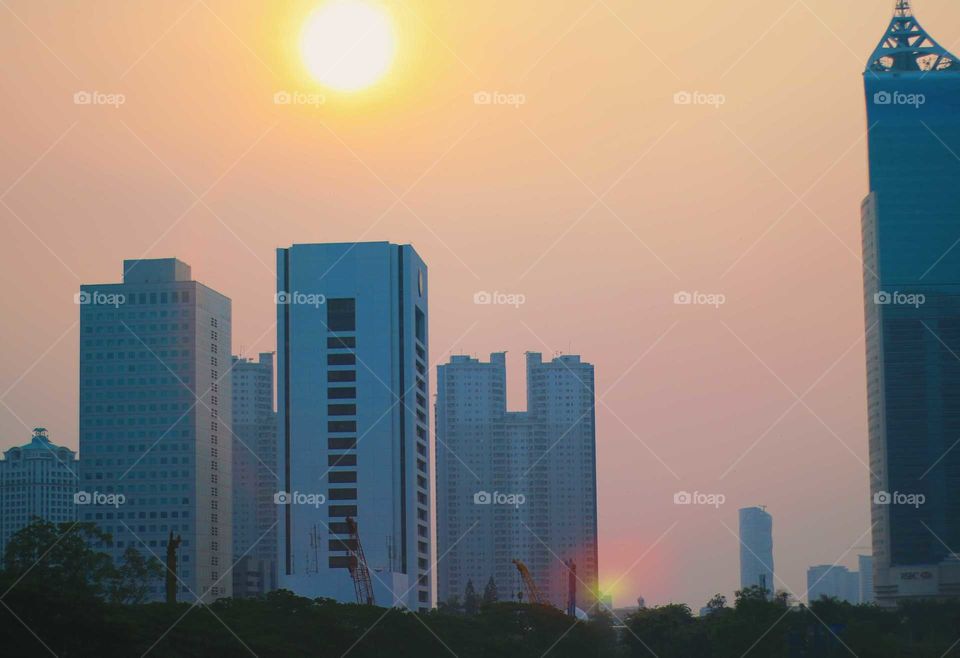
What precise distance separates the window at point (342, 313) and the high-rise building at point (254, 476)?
53.1m

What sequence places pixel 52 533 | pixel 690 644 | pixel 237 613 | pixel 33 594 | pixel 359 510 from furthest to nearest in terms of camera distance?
pixel 359 510, pixel 690 644, pixel 52 533, pixel 237 613, pixel 33 594

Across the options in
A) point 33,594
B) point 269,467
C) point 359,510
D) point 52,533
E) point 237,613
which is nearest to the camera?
point 33,594

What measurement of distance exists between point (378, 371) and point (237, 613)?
47792mm

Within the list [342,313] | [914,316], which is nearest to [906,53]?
[914,316]

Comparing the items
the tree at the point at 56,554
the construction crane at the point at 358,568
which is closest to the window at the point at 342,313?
the construction crane at the point at 358,568

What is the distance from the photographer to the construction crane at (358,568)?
310ft

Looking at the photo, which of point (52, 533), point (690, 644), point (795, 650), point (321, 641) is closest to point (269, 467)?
point (690, 644)

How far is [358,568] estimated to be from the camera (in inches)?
3819

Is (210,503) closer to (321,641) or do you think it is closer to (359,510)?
(359,510)

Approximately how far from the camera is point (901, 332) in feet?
480

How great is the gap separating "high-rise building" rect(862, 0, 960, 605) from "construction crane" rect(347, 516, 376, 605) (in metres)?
65.6

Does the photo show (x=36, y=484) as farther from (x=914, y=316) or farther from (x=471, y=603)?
(x=914, y=316)

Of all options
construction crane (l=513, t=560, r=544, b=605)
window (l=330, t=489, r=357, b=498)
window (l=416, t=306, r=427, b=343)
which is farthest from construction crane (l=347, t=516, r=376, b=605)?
construction crane (l=513, t=560, r=544, b=605)

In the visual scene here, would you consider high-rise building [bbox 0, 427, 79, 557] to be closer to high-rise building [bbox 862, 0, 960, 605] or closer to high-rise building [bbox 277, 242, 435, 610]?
high-rise building [bbox 277, 242, 435, 610]
